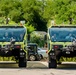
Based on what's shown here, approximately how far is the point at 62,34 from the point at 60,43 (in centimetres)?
78

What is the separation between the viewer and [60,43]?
23891 mm

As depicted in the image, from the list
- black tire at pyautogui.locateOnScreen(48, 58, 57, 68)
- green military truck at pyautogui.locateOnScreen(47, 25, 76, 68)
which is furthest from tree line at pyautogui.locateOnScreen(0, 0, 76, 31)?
black tire at pyautogui.locateOnScreen(48, 58, 57, 68)

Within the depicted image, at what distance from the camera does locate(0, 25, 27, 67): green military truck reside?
23797mm

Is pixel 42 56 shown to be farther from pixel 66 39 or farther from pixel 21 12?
pixel 21 12

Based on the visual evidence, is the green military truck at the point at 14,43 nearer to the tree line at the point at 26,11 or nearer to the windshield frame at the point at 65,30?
the windshield frame at the point at 65,30

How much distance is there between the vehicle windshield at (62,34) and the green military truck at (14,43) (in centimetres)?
166

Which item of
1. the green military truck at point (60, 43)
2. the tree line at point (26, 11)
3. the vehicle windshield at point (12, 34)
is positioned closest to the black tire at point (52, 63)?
the green military truck at point (60, 43)

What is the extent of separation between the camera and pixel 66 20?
158 ft

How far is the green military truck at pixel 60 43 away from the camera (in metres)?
23.5

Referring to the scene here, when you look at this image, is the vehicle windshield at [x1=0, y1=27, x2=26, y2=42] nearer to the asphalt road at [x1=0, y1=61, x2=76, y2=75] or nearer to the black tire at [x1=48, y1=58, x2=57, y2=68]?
the asphalt road at [x1=0, y1=61, x2=76, y2=75]

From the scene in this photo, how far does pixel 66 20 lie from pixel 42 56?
679 cm

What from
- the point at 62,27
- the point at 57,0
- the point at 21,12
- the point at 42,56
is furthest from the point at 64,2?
the point at 21,12

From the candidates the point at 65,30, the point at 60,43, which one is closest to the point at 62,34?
the point at 65,30
